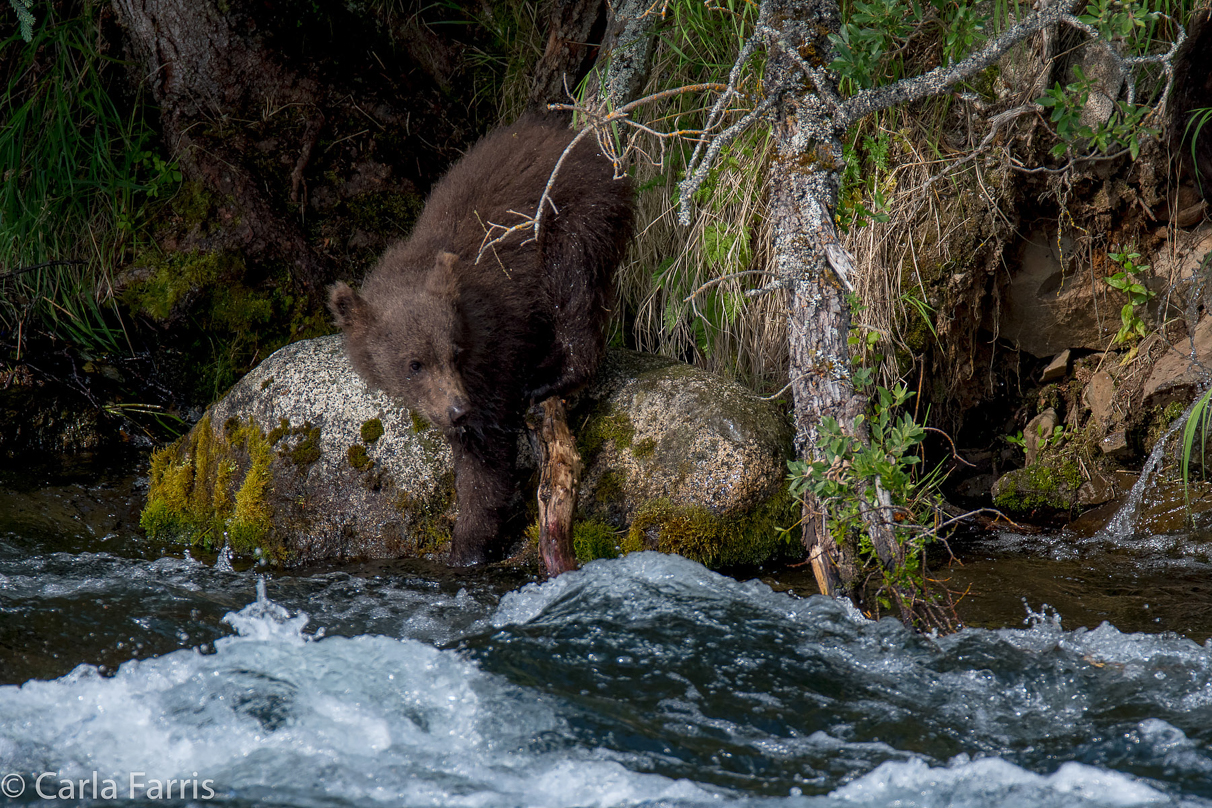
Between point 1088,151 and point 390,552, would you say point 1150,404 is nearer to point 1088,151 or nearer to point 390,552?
point 1088,151

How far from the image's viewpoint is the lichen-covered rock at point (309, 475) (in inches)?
184

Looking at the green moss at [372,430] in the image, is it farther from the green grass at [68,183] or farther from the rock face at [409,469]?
the green grass at [68,183]

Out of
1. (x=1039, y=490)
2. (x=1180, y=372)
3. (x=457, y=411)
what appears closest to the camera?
(x=457, y=411)

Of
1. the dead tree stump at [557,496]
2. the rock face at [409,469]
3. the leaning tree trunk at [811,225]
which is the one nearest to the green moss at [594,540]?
the rock face at [409,469]

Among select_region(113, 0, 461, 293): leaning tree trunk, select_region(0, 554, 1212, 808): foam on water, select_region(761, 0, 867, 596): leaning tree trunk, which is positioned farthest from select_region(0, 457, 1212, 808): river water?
select_region(113, 0, 461, 293): leaning tree trunk

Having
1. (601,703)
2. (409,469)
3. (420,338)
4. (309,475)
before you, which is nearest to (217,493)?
(309,475)

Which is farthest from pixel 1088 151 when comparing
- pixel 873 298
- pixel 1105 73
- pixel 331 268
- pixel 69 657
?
pixel 69 657

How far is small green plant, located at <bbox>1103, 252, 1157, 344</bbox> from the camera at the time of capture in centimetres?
477

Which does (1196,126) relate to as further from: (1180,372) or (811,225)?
(811,225)

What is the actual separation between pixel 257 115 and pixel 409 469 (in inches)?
111

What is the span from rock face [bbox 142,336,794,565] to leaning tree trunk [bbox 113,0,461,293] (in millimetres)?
1261

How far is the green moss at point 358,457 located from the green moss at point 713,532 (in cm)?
136

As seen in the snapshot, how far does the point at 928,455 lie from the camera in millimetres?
Result: 5359

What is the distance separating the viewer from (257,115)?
607 cm
